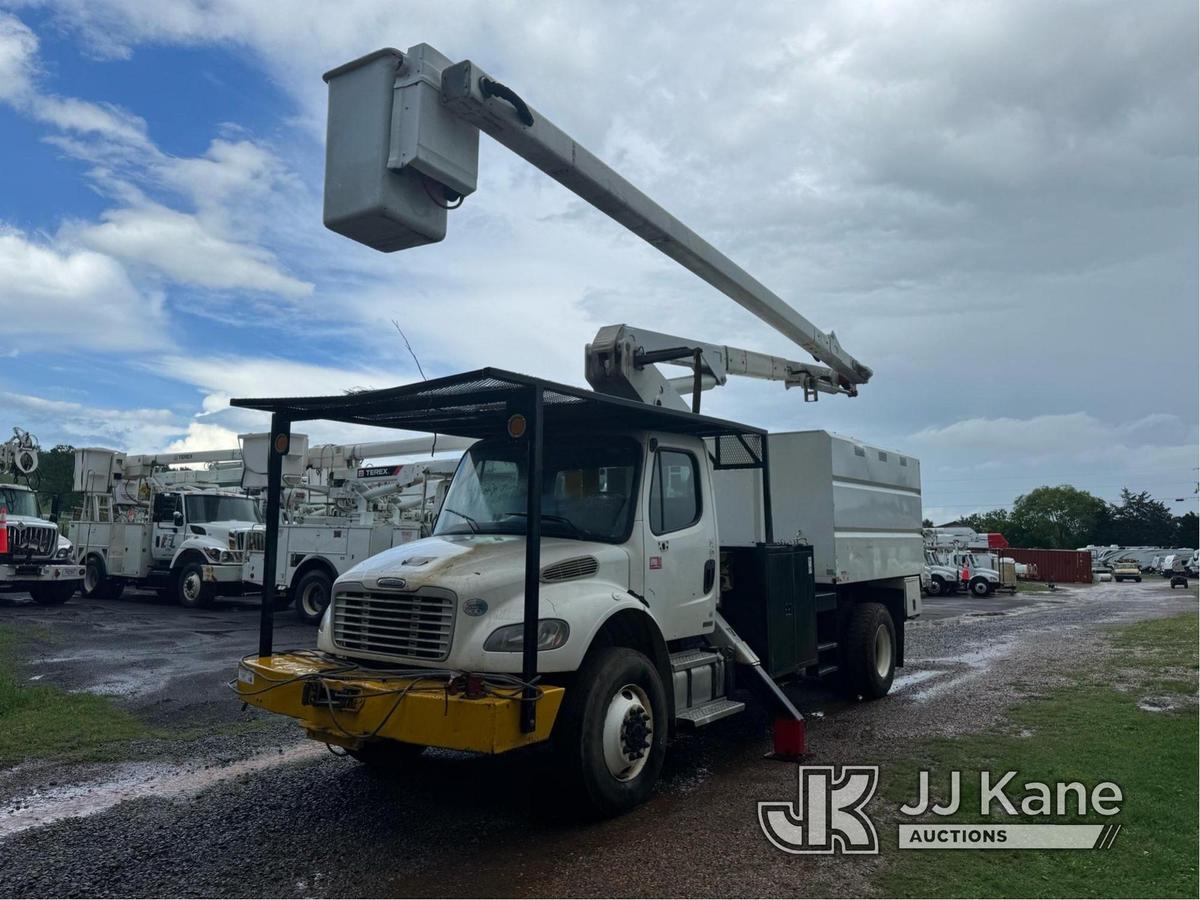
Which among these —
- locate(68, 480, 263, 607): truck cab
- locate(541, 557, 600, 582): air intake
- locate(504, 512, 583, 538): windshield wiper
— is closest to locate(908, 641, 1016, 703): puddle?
locate(504, 512, 583, 538): windshield wiper

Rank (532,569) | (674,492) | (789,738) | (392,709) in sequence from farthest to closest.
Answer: (789,738) < (674,492) < (532,569) < (392,709)

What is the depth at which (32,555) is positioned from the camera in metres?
19.7

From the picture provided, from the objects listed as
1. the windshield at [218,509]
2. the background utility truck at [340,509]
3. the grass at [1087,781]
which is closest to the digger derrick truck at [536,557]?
the grass at [1087,781]

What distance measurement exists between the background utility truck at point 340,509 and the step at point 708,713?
893 centimetres

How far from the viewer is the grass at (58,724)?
6.74 m

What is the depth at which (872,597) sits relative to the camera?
10.1 meters

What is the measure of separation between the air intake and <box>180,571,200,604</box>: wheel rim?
54.7 feet

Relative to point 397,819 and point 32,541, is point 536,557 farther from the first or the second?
point 32,541

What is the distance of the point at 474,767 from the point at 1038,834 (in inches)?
148

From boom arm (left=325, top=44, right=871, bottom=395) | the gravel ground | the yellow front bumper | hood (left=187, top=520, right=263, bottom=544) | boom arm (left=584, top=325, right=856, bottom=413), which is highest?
boom arm (left=325, top=44, right=871, bottom=395)

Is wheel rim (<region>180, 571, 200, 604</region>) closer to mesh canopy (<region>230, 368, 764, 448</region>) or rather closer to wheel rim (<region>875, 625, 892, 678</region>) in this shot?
mesh canopy (<region>230, 368, 764, 448</region>)

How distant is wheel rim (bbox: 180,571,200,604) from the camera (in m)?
19.5

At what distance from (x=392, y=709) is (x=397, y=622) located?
67 cm

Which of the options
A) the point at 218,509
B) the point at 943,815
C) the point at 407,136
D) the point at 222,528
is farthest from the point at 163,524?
the point at 943,815
